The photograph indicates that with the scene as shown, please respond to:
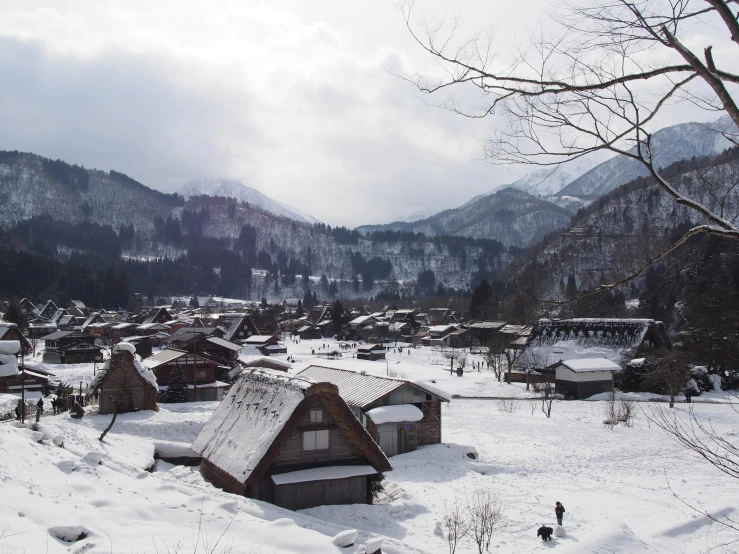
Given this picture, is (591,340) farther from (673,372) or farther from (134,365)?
(134,365)

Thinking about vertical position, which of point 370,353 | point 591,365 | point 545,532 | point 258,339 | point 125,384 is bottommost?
point 370,353

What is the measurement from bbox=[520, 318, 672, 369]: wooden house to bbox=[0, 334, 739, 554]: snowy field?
12.1 metres

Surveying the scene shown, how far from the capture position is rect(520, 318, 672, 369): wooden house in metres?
43.5

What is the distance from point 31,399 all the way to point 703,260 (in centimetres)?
6015

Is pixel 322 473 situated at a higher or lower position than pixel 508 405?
higher

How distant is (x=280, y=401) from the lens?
14.0 m

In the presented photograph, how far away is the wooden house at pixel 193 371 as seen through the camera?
34469 millimetres

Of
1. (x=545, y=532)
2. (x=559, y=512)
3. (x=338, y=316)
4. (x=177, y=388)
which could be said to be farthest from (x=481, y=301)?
(x=545, y=532)

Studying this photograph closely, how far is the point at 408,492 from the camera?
16.3 meters

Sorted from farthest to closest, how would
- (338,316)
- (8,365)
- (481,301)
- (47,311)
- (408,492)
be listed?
(338,316)
(47,311)
(481,301)
(8,365)
(408,492)

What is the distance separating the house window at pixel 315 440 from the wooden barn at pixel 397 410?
25.6ft

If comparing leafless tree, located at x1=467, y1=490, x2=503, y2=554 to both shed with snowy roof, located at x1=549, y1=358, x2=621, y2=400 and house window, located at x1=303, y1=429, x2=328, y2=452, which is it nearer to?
house window, located at x1=303, y1=429, x2=328, y2=452

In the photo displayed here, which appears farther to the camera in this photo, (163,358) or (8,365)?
(163,358)

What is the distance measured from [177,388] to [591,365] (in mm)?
31253
